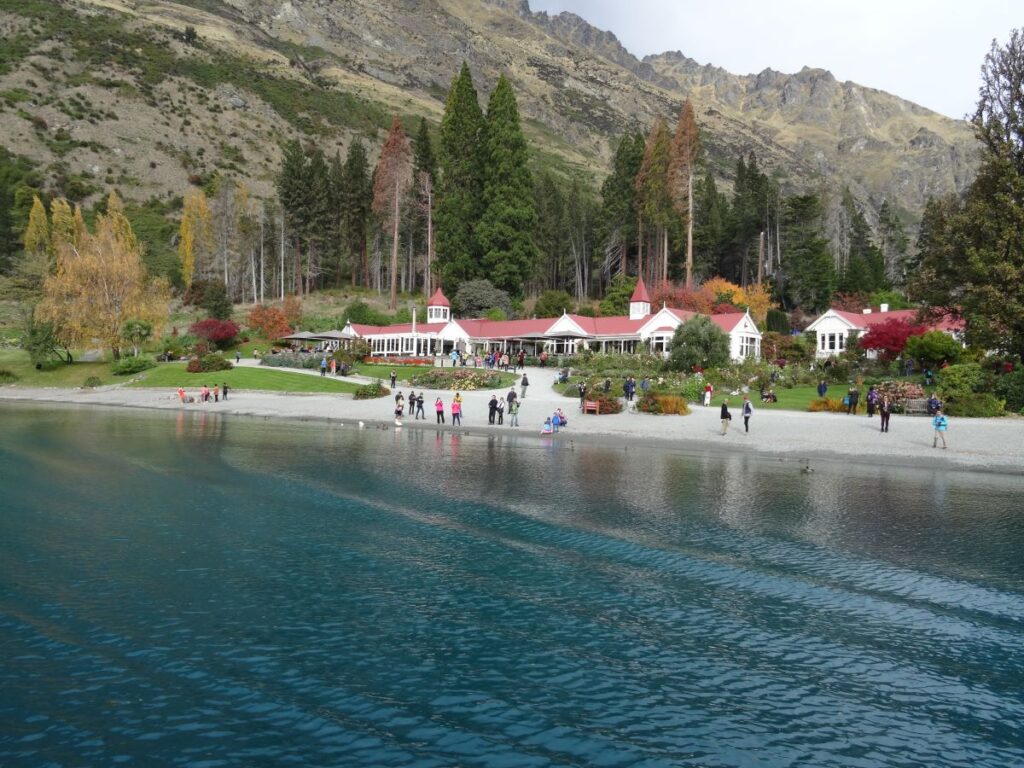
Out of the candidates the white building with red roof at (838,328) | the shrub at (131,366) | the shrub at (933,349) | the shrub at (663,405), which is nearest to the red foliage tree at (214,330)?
the shrub at (131,366)

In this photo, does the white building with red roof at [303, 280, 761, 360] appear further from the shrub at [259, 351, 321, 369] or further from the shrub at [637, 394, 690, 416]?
the shrub at [637, 394, 690, 416]

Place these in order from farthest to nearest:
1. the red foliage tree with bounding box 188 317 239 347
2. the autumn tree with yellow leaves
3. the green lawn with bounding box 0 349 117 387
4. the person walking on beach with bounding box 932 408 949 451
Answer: the red foliage tree with bounding box 188 317 239 347 → the autumn tree with yellow leaves → the green lawn with bounding box 0 349 117 387 → the person walking on beach with bounding box 932 408 949 451

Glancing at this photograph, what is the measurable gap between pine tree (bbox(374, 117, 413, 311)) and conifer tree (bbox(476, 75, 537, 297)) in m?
9.90

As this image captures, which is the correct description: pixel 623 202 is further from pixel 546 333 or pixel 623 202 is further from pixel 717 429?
pixel 717 429

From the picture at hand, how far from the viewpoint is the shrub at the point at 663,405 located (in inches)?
1438

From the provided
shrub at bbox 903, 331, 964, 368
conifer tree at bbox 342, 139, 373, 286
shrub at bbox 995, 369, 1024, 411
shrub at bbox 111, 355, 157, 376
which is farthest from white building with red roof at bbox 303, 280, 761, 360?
conifer tree at bbox 342, 139, 373, 286

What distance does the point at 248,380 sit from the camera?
5091cm

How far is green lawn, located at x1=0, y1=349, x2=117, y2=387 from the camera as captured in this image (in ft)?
184

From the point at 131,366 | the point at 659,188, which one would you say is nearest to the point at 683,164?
the point at 659,188

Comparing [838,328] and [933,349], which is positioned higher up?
[838,328]

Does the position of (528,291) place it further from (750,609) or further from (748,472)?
(750,609)

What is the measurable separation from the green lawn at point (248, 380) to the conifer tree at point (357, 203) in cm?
3945

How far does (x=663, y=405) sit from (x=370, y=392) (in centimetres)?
1963

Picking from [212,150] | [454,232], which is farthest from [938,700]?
[212,150]
